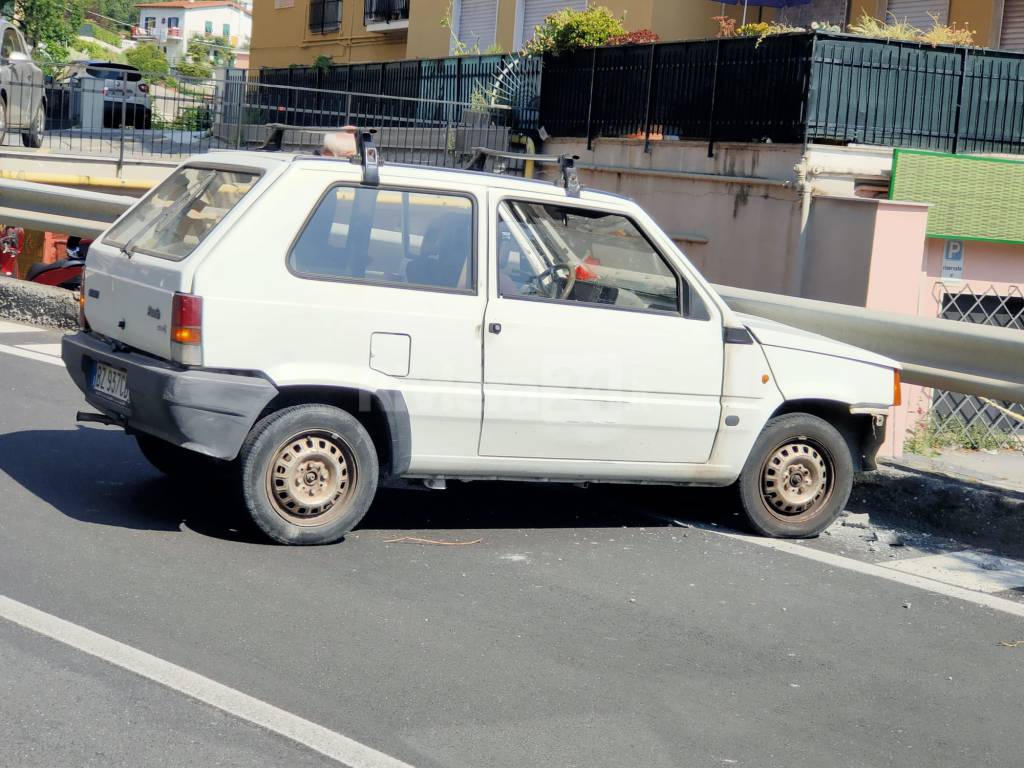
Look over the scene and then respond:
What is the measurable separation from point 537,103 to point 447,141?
5.25 ft

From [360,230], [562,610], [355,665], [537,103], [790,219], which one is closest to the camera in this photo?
[355,665]

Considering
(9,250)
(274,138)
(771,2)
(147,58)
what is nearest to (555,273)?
(274,138)

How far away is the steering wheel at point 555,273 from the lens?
20.9 feet

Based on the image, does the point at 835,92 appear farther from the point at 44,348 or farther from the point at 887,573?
the point at 887,573

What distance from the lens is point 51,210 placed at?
11.6m

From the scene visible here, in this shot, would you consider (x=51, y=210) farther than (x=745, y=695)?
Yes

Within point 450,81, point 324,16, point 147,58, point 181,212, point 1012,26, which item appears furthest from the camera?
point 147,58

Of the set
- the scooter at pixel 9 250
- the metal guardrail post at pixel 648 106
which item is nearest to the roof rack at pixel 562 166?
the scooter at pixel 9 250

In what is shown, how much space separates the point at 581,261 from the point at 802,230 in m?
7.17

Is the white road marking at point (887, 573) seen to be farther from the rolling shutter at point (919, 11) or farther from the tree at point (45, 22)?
the tree at point (45, 22)

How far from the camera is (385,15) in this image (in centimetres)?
3088

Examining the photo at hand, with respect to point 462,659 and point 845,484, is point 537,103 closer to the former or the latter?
point 845,484

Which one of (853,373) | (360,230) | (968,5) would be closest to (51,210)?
(360,230)

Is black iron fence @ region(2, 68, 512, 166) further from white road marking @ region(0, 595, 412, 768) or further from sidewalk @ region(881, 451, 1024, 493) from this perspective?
white road marking @ region(0, 595, 412, 768)
